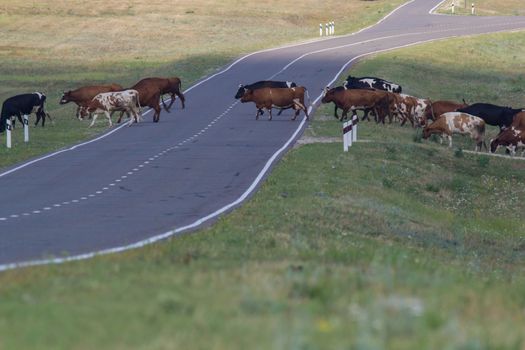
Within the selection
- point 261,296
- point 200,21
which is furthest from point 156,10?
point 261,296

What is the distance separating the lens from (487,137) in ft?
132

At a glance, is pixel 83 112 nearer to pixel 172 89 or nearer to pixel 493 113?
pixel 172 89

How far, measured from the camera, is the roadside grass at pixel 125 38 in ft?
174

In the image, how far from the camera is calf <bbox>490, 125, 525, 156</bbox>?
116 feet

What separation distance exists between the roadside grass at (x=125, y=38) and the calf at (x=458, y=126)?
1054 cm

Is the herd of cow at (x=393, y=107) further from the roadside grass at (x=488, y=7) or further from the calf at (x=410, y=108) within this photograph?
the roadside grass at (x=488, y=7)

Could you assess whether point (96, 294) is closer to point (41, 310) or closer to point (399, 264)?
point (41, 310)

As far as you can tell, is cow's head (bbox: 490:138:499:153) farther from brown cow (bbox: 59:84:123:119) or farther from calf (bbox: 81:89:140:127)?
brown cow (bbox: 59:84:123:119)

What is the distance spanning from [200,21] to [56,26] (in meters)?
10.9

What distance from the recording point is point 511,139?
35562 mm

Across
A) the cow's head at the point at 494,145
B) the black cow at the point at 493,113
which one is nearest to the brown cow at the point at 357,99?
the black cow at the point at 493,113

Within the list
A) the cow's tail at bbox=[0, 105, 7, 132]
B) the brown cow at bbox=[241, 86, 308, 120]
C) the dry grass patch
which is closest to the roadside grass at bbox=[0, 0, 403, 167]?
the dry grass patch

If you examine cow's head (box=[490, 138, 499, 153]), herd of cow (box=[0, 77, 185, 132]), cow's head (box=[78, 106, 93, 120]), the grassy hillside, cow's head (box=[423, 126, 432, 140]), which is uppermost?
the grassy hillside

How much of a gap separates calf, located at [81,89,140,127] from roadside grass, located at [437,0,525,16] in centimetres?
5857
